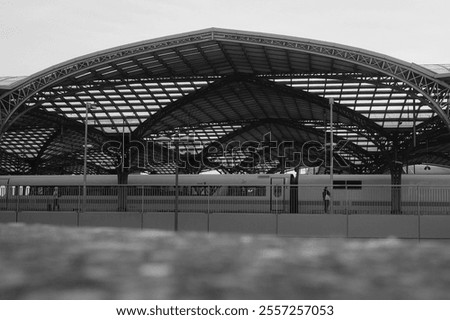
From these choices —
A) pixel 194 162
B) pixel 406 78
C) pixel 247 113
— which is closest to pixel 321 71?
pixel 406 78

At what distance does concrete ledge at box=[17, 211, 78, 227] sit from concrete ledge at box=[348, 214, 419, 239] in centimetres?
1253

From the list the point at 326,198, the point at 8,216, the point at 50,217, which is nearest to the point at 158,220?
the point at 50,217

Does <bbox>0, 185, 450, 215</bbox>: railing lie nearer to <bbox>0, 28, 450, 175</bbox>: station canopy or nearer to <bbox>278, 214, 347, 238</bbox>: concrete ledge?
<bbox>278, 214, 347, 238</bbox>: concrete ledge

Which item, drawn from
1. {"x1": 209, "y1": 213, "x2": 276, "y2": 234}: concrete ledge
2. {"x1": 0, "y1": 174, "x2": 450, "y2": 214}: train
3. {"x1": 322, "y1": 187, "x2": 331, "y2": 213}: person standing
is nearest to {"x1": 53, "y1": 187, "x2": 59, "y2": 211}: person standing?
{"x1": 0, "y1": 174, "x2": 450, "y2": 214}: train

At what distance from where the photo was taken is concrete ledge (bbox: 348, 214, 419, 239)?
26.7 m

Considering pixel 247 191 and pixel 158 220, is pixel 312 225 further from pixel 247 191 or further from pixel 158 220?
pixel 158 220

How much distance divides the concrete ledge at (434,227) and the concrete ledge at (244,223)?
6169 millimetres

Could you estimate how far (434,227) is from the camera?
87.9 ft

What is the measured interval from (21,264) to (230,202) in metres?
18.5

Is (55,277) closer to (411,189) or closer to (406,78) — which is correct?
(411,189)

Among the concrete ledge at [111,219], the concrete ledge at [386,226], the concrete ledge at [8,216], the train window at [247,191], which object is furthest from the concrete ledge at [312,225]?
the concrete ledge at [8,216]

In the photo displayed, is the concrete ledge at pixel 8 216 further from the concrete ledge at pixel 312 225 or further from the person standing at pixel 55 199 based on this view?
the concrete ledge at pixel 312 225

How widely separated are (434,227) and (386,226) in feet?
6.48
